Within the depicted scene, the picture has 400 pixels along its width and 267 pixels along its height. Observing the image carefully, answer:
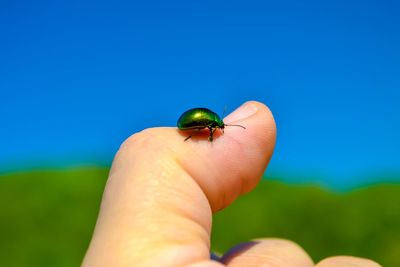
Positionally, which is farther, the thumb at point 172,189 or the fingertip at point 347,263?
the fingertip at point 347,263

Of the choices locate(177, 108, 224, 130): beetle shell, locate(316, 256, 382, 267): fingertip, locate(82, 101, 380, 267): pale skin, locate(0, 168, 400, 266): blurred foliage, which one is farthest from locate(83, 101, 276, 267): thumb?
locate(0, 168, 400, 266): blurred foliage

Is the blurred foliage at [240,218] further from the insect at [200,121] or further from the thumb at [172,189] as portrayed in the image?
the thumb at [172,189]

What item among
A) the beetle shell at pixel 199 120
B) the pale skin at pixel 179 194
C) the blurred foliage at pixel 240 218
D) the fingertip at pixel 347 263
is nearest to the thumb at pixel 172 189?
the pale skin at pixel 179 194

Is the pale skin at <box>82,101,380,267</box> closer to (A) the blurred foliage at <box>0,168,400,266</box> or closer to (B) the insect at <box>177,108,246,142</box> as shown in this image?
(B) the insect at <box>177,108,246,142</box>

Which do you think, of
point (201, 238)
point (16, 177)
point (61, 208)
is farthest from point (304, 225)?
point (201, 238)

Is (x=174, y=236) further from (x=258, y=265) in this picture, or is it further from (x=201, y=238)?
(x=258, y=265)

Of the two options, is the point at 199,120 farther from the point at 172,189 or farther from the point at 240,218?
the point at 240,218
